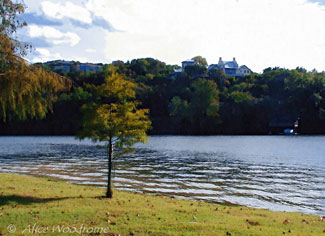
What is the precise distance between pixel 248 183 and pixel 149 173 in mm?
9288

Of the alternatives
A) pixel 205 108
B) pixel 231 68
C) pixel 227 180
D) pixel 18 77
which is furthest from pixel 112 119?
pixel 231 68

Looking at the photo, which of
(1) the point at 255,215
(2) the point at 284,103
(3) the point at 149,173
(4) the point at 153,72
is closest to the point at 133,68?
(4) the point at 153,72

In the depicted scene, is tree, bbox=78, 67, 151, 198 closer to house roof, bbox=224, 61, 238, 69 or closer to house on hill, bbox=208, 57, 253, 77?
house on hill, bbox=208, 57, 253, 77

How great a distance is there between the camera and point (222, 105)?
13175 centimetres

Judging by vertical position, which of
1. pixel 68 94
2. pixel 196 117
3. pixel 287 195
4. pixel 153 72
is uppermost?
pixel 153 72

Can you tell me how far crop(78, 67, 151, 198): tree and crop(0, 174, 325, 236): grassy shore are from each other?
280 centimetres

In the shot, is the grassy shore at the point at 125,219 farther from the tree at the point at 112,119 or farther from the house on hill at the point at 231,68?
the house on hill at the point at 231,68

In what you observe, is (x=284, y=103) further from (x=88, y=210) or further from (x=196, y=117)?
(x=88, y=210)

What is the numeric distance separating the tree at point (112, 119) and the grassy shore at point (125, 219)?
280cm

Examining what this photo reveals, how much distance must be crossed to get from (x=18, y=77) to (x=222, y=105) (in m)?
118

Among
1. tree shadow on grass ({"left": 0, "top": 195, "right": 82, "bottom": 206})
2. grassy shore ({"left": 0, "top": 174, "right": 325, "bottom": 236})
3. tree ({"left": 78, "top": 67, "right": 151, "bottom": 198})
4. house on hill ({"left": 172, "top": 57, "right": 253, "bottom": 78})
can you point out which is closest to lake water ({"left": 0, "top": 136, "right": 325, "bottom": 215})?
tree ({"left": 78, "top": 67, "right": 151, "bottom": 198})

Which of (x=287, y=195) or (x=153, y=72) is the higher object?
(x=153, y=72)

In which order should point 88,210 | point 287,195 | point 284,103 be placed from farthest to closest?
point 284,103
point 287,195
point 88,210

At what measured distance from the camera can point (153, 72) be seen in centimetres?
19025
